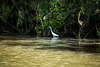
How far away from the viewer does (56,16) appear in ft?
39.2

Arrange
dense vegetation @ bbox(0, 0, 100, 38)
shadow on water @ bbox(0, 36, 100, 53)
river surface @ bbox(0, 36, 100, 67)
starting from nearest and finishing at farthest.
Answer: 1. river surface @ bbox(0, 36, 100, 67)
2. shadow on water @ bbox(0, 36, 100, 53)
3. dense vegetation @ bbox(0, 0, 100, 38)

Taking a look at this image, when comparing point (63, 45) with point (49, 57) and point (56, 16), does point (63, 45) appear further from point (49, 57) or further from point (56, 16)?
point (56, 16)

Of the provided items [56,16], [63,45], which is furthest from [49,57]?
[56,16]

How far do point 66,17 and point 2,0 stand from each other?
5.16 metres

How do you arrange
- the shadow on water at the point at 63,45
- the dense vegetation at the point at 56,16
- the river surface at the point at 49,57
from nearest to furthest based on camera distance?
1. the river surface at the point at 49,57
2. the shadow on water at the point at 63,45
3. the dense vegetation at the point at 56,16

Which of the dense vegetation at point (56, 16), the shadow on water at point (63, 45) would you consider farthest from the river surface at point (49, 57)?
the dense vegetation at point (56, 16)

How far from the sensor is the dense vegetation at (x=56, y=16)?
10867 mm

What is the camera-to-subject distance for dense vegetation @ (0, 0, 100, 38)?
1087cm

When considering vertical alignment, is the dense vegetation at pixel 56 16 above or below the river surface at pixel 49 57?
above

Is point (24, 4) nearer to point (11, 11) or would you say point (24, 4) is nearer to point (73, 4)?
point (11, 11)

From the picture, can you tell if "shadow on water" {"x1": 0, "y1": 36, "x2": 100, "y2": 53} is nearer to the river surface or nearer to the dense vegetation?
the river surface

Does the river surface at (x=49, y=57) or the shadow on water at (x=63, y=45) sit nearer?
the river surface at (x=49, y=57)

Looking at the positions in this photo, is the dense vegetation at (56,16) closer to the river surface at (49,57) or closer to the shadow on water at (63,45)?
the shadow on water at (63,45)

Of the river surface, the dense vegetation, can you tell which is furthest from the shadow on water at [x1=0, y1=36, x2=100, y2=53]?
the dense vegetation
